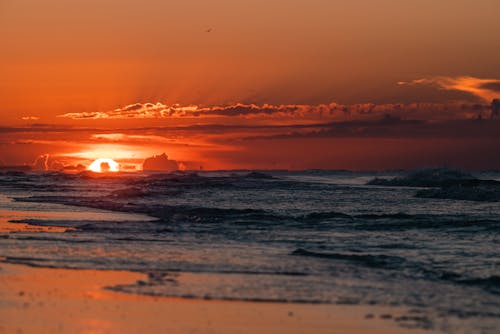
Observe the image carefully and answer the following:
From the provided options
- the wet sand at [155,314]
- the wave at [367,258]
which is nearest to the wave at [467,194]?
the wave at [367,258]

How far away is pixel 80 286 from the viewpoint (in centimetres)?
1495

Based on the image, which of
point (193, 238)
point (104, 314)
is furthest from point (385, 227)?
point (104, 314)

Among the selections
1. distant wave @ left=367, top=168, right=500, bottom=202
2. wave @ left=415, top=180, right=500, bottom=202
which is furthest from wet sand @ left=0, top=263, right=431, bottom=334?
distant wave @ left=367, top=168, right=500, bottom=202

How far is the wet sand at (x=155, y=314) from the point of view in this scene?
1177 cm

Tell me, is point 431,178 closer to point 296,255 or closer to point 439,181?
point 439,181

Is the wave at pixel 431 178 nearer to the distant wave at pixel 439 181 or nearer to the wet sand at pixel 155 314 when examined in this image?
the distant wave at pixel 439 181

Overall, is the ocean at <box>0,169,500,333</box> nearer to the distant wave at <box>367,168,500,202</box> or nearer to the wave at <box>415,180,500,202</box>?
the wave at <box>415,180,500,202</box>

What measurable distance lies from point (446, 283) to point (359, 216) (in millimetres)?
18940

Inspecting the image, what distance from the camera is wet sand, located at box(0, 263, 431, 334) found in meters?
11.8

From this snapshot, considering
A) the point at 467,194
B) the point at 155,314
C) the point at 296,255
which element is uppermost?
the point at 467,194

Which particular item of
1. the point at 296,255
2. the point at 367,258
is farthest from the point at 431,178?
the point at 367,258

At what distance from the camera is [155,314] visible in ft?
41.7

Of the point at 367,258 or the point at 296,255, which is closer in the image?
the point at 367,258

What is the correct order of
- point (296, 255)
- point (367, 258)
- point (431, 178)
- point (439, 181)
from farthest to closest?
point (431, 178), point (439, 181), point (296, 255), point (367, 258)
